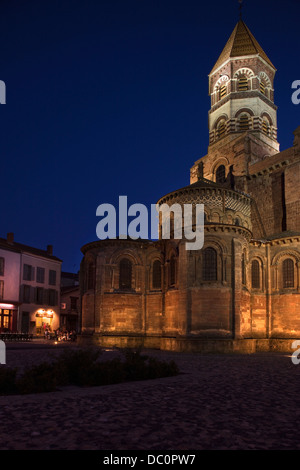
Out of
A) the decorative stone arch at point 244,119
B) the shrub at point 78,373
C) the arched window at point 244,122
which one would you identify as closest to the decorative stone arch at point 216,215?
the decorative stone arch at point 244,119

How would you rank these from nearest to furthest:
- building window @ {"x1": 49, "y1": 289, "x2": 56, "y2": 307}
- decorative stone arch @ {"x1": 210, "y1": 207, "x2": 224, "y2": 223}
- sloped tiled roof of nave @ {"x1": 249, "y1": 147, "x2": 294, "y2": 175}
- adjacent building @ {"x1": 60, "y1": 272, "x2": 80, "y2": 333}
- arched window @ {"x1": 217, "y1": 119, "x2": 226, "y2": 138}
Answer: decorative stone arch @ {"x1": 210, "y1": 207, "x2": 224, "y2": 223}, sloped tiled roof of nave @ {"x1": 249, "y1": 147, "x2": 294, "y2": 175}, arched window @ {"x1": 217, "y1": 119, "x2": 226, "y2": 138}, building window @ {"x1": 49, "y1": 289, "x2": 56, "y2": 307}, adjacent building @ {"x1": 60, "y1": 272, "x2": 80, "y2": 333}

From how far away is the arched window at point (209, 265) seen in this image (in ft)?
88.1

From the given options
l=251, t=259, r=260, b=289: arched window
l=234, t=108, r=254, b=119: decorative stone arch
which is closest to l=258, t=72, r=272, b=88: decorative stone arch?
l=234, t=108, r=254, b=119: decorative stone arch

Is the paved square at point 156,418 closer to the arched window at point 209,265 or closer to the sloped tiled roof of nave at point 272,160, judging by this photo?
the arched window at point 209,265

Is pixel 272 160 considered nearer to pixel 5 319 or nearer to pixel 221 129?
pixel 221 129

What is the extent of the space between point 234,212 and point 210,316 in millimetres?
9544

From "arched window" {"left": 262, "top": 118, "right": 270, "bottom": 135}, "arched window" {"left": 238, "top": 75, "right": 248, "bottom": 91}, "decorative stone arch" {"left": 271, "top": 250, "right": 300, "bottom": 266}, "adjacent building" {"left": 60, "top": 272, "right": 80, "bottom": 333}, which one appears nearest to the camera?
"decorative stone arch" {"left": 271, "top": 250, "right": 300, "bottom": 266}

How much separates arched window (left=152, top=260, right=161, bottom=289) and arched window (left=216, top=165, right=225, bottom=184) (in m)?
14.6

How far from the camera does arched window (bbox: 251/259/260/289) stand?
31047mm

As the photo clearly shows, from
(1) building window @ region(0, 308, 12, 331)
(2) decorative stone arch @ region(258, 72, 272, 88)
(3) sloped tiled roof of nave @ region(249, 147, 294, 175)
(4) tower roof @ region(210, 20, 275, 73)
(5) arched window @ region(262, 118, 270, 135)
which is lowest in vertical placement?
(1) building window @ region(0, 308, 12, 331)

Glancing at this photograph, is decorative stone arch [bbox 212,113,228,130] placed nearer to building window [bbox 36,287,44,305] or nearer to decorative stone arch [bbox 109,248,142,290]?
decorative stone arch [bbox 109,248,142,290]

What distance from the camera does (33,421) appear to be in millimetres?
6961

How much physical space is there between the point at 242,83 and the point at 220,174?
1028 cm

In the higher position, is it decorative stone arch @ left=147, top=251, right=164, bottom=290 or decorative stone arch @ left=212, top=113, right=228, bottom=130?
decorative stone arch @ left=212, top=113, right=228, bottom=130
